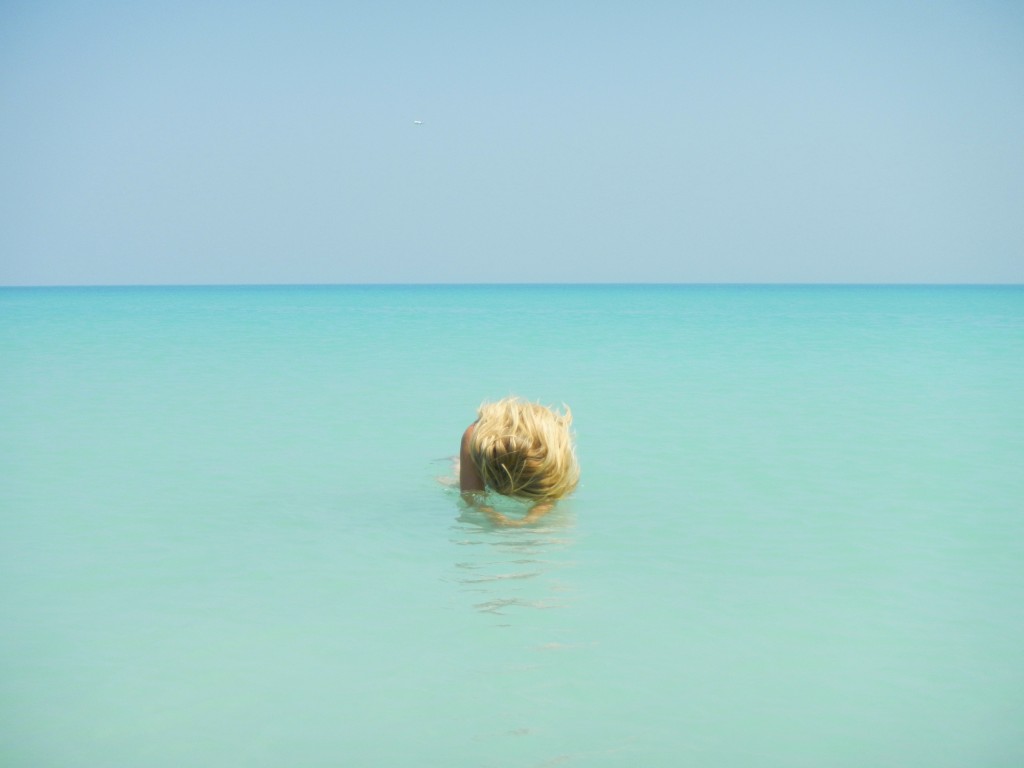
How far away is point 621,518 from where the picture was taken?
14.9 feet

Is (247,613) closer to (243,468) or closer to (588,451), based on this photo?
(243,468)

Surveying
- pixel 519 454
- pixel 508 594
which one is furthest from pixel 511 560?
pixel 519 454

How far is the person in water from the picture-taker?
4125mm

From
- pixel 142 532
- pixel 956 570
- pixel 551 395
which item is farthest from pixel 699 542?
pixel 551 395

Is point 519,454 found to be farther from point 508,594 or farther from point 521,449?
point 508,594

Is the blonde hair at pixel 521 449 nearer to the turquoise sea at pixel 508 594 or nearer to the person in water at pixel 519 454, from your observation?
the person in water at pixel 519 454

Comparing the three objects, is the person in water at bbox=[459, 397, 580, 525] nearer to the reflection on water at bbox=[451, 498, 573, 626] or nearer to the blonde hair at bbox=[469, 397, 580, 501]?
the blonde hair at bbox=[469, 397, 580, 501]

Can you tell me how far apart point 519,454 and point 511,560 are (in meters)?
0.53

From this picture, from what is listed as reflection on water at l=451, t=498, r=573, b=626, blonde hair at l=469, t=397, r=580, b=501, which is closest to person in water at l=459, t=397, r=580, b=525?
blonde hair at l=469, t=397, r=580, b=501

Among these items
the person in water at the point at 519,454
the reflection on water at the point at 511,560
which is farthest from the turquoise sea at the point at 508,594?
the person in water at the point at 519,454

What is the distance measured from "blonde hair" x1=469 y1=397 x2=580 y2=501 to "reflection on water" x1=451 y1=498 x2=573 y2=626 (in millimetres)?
192

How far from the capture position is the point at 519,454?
13.6 ft

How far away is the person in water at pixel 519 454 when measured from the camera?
412 centimetres

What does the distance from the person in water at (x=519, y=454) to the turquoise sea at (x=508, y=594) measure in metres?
0.20
